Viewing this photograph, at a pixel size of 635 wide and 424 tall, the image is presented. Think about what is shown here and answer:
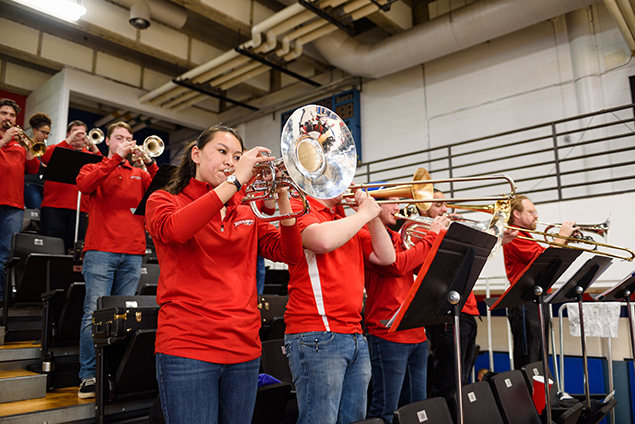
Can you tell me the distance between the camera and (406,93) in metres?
9.34

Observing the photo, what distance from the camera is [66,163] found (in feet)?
12.4

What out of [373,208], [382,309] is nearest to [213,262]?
[373,208]

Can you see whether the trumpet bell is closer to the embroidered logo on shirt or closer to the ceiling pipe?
the embroidered logo on shirt

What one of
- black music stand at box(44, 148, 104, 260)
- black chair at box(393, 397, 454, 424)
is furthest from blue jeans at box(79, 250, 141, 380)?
black chair at box(393, 397, 454, 424)

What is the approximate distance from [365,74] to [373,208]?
24.2 feet

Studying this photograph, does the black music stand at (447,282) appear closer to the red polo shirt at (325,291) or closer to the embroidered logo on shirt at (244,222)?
the red polo shirt at (325,291)

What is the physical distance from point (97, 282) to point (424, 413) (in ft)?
7.04

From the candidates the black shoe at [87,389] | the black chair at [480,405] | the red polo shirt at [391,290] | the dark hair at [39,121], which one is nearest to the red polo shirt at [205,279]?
the red polo shirt at [391,290]

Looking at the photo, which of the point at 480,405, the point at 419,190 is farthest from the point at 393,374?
the point at 419,190

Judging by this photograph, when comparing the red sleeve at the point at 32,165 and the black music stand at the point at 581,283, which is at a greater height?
the red sleeve at the point at 32,165

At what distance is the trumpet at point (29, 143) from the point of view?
4426 millimetres

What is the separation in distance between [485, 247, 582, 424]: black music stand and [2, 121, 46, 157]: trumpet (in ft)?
13.4

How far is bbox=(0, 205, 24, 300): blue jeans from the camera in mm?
4048

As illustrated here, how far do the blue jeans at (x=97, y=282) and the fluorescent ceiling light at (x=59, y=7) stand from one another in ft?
16.7
